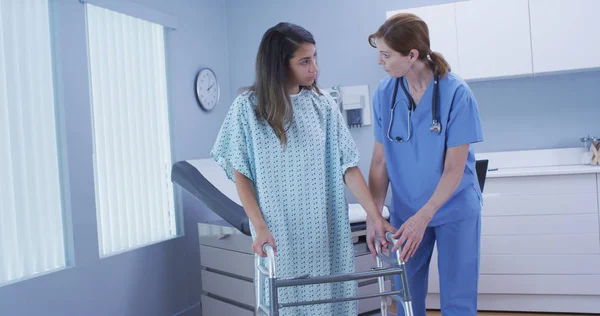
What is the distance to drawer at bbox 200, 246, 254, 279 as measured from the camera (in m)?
2.71

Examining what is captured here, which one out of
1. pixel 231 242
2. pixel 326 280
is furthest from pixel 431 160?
pixel 231 242

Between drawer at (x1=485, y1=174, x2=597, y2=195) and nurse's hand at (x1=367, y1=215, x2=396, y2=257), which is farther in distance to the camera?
drawer at (x1=485, y1=174, x2=597, y2=195)

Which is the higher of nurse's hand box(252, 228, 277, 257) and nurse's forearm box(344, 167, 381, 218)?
nurse's forearm box(344, 167, 381, 218)

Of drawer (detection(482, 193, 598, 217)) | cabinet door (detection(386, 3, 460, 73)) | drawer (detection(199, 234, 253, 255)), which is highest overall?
cabinet door (detection(386, 3, 460, 73))

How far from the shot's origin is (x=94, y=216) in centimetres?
285

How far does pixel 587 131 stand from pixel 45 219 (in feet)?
11.0

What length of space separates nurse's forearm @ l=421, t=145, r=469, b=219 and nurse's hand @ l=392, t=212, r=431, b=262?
0.02 metres

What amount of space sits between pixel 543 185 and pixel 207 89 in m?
2.33

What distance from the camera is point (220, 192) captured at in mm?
2752

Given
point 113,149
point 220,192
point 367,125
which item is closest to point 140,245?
point 113,149

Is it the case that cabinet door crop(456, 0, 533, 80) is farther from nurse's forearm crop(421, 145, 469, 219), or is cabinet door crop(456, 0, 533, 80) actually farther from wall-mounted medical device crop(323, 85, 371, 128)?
nurse's forearm crop(421, 145, 469, 219)

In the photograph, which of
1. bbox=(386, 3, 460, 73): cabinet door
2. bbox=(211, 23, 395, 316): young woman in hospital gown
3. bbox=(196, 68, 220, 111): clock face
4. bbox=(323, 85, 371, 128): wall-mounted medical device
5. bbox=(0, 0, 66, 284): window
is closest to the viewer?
bbox=(211, 23, 395, 316): young woman in hospital gown

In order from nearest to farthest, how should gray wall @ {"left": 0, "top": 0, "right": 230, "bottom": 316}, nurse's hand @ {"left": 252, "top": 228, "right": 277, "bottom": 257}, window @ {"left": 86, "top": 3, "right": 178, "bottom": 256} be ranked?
nurse's hand @ {"left": 252, "top": 228, "right": 277, "bottom": 257}
gray wall @ {"left": 0, "top": 0, "right": 230, "bottom": 316}
window @ {"left": 86, "top": 3, "right": 178, "bottom": 256}

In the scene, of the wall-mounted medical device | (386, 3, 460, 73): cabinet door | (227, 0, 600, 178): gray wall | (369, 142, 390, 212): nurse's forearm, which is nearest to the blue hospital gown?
(369, 142, 390, 212): nurse's forearm
